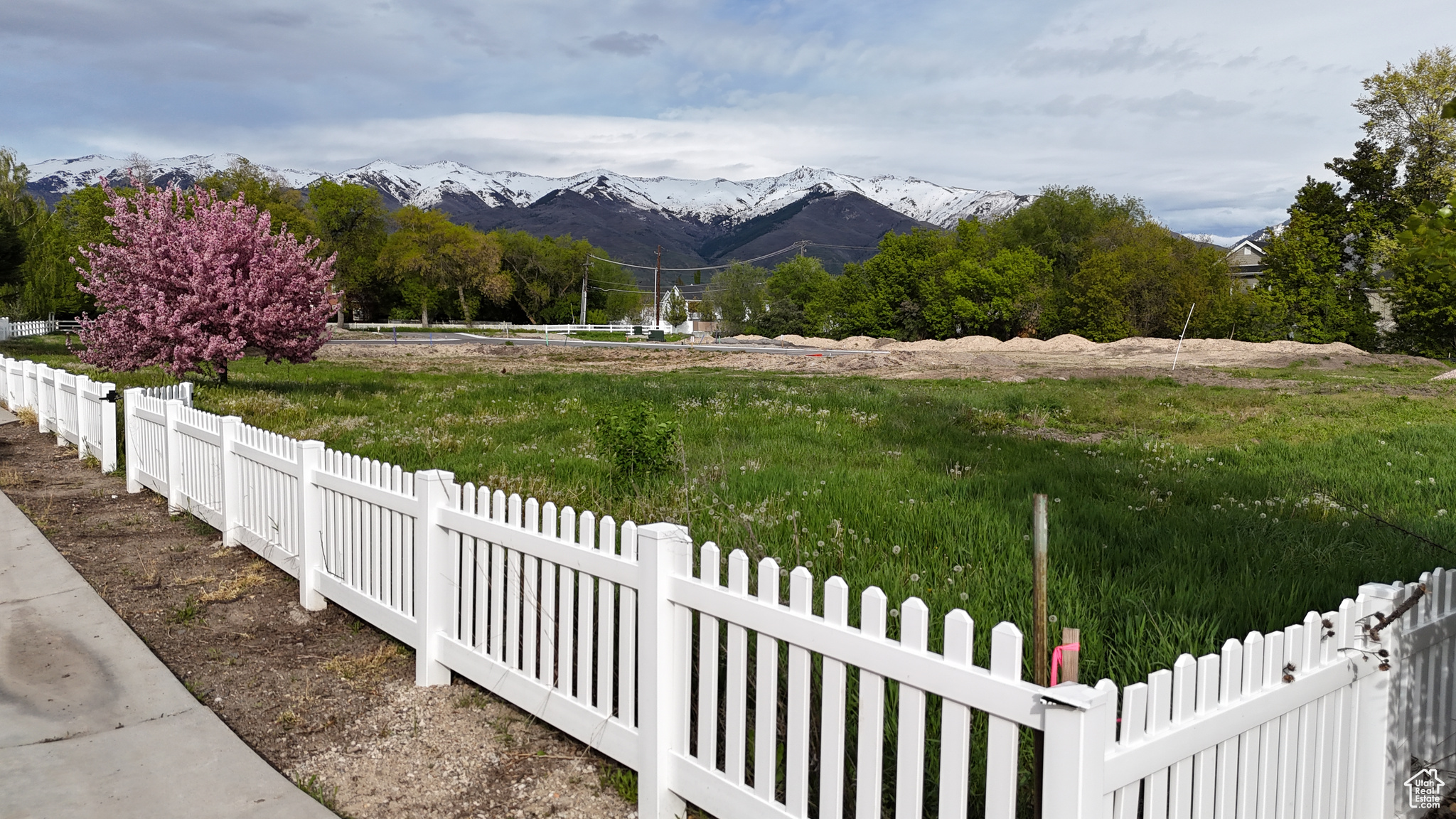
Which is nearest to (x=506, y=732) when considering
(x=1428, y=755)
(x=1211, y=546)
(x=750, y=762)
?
(x=750, y=762)

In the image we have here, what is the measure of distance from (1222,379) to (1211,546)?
2418cm

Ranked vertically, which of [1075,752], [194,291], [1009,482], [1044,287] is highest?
[1044,287]

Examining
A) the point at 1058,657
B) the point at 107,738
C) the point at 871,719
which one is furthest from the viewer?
the point at 107,738

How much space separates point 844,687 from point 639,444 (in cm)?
591

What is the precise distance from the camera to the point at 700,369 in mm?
36969

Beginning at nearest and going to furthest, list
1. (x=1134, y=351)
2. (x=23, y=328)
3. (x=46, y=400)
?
(x=46, y=400) < (x=1134, y=351) < (x=23, y=328)

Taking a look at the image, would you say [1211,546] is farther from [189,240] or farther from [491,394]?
[189,240]

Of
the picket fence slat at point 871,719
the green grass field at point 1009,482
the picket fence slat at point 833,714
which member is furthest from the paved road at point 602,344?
the picket fence slat at point 871,719

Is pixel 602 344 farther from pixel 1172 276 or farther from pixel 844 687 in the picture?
pixel 844 687

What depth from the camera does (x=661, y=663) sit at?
3.63m

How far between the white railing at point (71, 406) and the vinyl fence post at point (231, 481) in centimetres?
422

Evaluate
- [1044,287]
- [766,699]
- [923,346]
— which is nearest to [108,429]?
[766,699]

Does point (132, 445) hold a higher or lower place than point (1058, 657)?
lower

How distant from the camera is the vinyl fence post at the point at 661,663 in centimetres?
362
